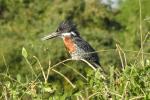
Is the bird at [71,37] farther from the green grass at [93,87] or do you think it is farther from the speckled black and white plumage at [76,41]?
the green grass at [93,87]

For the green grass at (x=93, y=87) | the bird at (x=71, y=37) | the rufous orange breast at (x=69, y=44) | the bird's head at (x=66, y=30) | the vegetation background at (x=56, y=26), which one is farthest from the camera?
the vegetation background at (x=56, y=26)

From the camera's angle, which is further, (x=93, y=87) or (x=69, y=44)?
(x=69, y=44)

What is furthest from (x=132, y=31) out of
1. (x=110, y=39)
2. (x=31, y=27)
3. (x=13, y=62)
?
(x=13, y=62)

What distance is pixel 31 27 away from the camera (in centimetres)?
1956

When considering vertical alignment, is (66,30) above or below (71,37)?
above

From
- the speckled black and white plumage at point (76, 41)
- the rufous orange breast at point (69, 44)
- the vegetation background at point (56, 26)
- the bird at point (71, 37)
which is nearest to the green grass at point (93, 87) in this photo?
the speckled black and white plumage at point (76, 41)

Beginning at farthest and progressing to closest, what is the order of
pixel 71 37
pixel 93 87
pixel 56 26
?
1. pixel 56 26
2. pixel 71 37
3. pixel 93 87

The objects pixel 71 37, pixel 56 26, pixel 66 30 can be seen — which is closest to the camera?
pixel 66 30

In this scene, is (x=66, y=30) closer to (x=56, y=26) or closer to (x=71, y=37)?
(x=71, y=37)

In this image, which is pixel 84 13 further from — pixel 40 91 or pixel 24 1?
pixel 40 91

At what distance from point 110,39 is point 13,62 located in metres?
3.43

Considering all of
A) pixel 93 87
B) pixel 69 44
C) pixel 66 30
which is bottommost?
pixel 69 44

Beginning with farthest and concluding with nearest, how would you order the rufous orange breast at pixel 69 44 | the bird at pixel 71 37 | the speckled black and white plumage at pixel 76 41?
the rufous orange breast at pixel 69 44, the bird at pixel 71 37, the speckled black and white plumage at pixel 76 41

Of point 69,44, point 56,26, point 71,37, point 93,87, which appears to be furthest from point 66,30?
point 56,26
